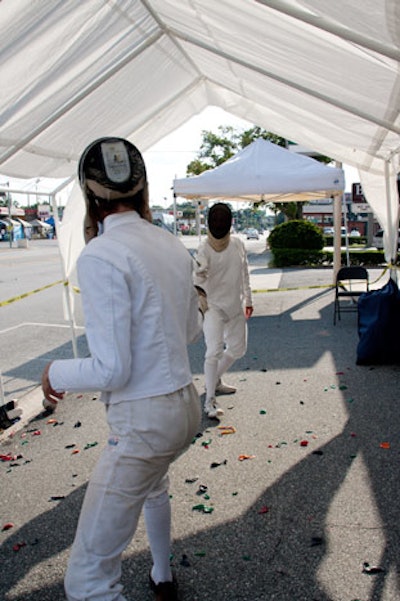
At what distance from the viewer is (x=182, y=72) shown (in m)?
6.41

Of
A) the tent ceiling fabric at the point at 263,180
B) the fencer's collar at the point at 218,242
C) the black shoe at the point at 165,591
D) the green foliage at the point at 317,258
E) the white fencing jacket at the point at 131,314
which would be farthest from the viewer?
the green foliage at the point at 317,258

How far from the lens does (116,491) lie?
1.75 m

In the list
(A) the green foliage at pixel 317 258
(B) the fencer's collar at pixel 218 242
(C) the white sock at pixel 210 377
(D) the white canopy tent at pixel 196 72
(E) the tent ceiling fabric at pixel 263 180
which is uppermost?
(D) the white canopy tent at pixel 196 72

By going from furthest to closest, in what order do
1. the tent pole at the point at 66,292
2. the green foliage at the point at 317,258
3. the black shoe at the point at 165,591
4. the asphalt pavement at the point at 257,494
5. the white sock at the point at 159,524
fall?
the green foliage at the point at 317,258, the tent pole at the point at 66,292, the asphalt pavement at the point at 257,494, the black shoe at the point at 165,591, the white sock at the point at 159,524

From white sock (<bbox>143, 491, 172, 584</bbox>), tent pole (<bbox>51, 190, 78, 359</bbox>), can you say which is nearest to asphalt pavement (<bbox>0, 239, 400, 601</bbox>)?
white sock (<bbox>143, 491, 172, 584</bbox>)

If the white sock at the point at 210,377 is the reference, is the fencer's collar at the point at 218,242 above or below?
above

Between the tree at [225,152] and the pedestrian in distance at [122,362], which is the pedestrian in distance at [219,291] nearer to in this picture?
the pedestrian in distance at [122,362]

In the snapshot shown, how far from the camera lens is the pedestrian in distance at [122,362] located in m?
1.64

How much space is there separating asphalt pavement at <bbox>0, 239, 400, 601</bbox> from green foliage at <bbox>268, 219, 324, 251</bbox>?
15.4 meters

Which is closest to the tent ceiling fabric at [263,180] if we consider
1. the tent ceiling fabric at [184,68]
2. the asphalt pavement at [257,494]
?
the tent ceiling fabric at [184,68]

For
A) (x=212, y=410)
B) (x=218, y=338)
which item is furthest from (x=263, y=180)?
(x=212, y=410)

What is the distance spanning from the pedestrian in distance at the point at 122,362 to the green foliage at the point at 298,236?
19679 mm

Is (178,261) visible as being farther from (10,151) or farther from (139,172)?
(10,151)

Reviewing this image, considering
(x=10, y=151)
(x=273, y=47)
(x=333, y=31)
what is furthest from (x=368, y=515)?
(x=10, y=151)
